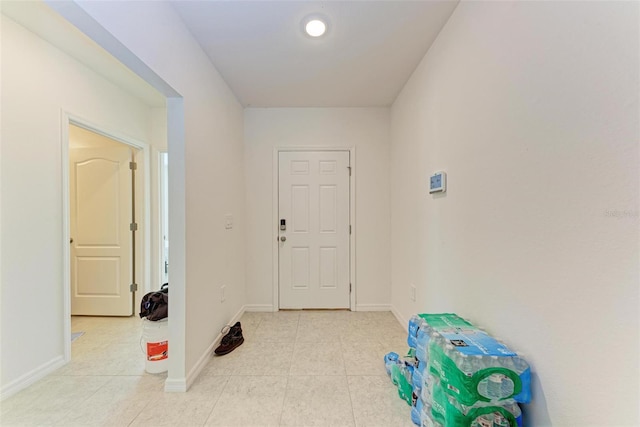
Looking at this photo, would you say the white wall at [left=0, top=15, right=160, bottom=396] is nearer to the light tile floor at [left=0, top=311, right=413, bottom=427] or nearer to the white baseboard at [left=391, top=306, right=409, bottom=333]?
the light tile floor at [left=0, top=311, right=413, bottom=427]

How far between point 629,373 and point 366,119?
110 inches

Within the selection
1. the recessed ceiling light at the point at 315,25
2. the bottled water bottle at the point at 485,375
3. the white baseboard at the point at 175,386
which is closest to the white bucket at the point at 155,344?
the white baseboard at the point at 175,386

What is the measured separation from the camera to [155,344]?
6.02 feet

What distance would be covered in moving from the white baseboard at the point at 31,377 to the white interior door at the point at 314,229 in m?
1.87

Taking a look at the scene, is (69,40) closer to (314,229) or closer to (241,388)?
(314,229)

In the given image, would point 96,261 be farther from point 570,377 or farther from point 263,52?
point 570,377

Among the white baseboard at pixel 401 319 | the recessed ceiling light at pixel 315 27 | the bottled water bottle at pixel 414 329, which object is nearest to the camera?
the bottled water bottle at pixel 414 329

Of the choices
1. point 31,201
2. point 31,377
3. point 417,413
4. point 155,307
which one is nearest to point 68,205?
point 31,201

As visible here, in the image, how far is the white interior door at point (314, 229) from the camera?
3.05m

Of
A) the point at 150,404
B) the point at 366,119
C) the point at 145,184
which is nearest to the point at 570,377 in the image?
the point at 150,404

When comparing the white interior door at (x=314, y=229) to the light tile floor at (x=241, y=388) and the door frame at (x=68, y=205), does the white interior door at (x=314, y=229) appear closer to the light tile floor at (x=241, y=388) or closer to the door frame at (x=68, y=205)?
the light tile floor at (x=241, y=388)

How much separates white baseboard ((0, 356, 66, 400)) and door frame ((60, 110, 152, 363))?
63 mm

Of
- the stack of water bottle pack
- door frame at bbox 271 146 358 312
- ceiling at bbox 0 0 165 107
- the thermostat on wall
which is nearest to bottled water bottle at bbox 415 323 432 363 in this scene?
the stack of water bottle pack

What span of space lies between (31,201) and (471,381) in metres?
2.80
